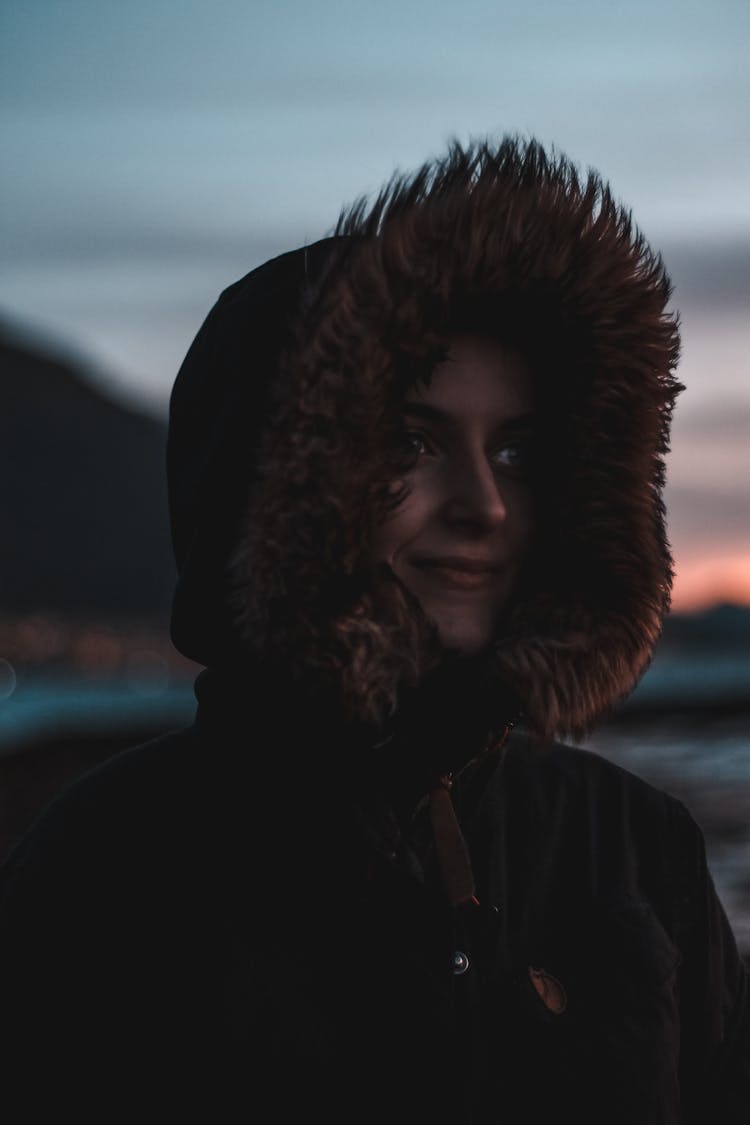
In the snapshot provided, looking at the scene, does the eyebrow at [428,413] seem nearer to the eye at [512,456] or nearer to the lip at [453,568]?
the eye at [512,456]

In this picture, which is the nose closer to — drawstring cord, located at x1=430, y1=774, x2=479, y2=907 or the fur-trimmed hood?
the fur-trimmed hood

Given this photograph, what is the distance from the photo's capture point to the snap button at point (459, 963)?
191cm

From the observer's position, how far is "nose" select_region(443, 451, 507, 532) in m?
2.03

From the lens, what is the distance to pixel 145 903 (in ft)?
6.41

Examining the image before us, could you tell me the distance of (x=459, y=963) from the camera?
1.91m

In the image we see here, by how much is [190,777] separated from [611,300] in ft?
3.56

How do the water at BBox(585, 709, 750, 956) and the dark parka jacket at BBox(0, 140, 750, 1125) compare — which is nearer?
the dark parka jacket at BBox(0, 140, 750, 1125)

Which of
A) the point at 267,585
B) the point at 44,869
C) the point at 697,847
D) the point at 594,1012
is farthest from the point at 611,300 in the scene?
the point at 44,869

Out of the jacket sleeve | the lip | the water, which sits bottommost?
the water

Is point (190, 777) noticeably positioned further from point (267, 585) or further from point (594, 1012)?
point (594, 1012)

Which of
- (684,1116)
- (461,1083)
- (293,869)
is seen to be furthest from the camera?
(684,1116)

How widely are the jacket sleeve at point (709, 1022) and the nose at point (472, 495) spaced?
0.75m

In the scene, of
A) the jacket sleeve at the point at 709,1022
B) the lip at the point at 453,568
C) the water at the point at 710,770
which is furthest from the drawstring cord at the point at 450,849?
the water at the point at 710,770

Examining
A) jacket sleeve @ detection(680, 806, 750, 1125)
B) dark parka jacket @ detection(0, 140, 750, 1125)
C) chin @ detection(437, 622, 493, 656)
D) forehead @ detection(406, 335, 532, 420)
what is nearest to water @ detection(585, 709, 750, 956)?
jacket sleeve @ detection(680, 806, 750, 1125)
